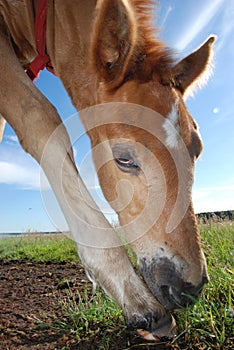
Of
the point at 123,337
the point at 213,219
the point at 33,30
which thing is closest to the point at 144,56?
the point at 33,30

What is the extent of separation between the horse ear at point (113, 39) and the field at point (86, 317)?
139 cm

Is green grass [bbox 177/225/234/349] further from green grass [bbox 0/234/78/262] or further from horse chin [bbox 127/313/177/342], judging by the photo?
green grass [bbox 0/234/78/262]

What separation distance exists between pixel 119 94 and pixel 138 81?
0.47 ft

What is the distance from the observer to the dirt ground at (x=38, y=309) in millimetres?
1856

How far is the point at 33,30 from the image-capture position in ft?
9.86

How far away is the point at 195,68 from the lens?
2.66 metres

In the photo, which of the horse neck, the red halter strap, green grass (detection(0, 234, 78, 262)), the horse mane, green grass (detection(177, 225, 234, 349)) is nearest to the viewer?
green grass (detection(177, 225, 234, 349))

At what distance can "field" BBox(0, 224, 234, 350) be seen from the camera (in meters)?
1.75

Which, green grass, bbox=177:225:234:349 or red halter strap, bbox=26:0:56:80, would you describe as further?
red halter strap, bbox=26:0:56:80

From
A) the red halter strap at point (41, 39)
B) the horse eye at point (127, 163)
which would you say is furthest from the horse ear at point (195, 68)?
the red halter strap at point (41, 39)

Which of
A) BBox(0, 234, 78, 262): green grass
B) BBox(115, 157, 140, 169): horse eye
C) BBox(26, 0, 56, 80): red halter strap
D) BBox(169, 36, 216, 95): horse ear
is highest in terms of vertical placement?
BBox(26, 0, 56, 80): red halter strap

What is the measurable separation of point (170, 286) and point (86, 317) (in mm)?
593

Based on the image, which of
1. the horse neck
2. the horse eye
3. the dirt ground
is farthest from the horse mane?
the dirt ground

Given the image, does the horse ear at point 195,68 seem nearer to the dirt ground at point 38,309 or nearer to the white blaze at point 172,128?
the white blaze at point 172,128
